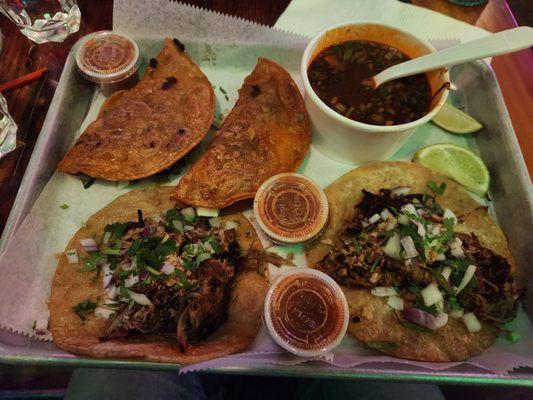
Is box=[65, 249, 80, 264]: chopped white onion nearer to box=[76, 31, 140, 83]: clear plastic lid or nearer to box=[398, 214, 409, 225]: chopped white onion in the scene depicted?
box=[76, 31, 140, 83]: clear plastic lid

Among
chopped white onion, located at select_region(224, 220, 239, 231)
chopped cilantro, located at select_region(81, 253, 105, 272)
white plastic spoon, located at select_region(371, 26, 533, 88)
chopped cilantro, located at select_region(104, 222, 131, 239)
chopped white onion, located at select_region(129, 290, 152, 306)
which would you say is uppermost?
white plastic spoon, located at select_region(371, 26, 533, 88)

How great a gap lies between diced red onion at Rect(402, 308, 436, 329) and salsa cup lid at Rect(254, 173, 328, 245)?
0.67 metres

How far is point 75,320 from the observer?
2104mm

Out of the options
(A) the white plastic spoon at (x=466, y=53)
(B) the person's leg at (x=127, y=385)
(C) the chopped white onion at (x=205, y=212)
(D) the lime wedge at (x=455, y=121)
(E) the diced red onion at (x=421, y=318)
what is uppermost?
(A) the white plastic spoon at (x=466, y=53)

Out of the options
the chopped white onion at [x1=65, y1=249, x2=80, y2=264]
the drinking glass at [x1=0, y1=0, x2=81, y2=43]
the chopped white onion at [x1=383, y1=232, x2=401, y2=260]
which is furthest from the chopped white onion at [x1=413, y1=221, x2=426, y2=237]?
the drinking glass at [x1=0, y1=0, x2=81, y2=43]

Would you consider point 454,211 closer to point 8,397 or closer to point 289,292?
point 289,292

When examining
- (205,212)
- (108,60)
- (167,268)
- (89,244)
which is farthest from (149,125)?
(167,268)

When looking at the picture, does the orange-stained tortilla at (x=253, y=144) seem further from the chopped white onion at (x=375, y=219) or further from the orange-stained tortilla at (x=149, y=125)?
the chopped white onion at (x=375, y=219)

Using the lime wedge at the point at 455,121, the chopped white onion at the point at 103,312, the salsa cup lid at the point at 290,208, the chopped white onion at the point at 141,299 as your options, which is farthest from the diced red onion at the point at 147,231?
the lime wedge at the point at 455,121

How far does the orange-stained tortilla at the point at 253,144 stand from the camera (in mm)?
2371

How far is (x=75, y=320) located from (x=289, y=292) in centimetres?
114

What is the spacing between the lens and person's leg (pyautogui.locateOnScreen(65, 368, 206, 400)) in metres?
2.46

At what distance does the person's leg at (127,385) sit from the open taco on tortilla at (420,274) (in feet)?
3.97

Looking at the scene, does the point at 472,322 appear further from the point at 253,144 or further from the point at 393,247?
the point at 253,144
